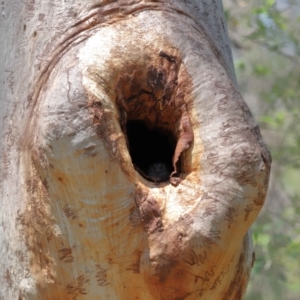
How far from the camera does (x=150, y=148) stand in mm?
1200

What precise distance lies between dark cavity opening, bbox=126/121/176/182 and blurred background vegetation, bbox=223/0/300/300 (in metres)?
2.08

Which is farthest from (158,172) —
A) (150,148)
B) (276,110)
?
(276,110)

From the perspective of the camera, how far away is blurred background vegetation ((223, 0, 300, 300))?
352 cm

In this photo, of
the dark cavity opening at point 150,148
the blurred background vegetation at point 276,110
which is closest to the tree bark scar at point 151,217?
the dark cavity opening at point 150,148

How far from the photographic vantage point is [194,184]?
3.48ft

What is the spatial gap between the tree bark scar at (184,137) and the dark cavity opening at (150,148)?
51 millimetres

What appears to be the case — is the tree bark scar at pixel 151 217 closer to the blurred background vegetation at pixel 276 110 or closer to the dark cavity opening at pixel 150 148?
the dark cavity opening at pixel 150 148

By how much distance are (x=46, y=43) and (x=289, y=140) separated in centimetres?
347

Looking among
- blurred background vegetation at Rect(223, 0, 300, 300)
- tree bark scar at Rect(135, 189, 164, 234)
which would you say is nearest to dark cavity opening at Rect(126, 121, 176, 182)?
tree bark scar at Rect(135, 189, 164, 234)

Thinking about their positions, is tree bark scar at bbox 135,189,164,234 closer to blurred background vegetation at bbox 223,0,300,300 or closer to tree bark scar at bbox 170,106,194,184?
tree bark scar at bbox 170,106,194,184

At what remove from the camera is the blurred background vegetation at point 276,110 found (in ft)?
11.6

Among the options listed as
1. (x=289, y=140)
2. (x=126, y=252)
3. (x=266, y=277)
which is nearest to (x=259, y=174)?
(x=126, y=252)

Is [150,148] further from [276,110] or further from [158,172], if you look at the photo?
[276,110]

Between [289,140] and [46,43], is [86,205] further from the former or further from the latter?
[289,140]
